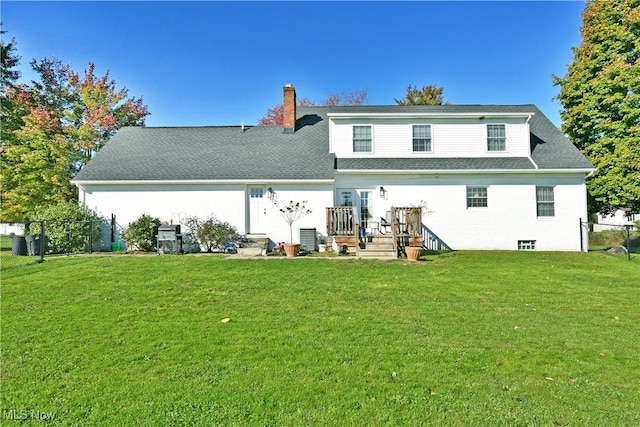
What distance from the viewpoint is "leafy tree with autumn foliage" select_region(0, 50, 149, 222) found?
17.7 m

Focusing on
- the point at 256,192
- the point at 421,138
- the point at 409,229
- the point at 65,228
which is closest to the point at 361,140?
the point at 421,138

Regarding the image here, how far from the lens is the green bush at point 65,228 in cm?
1237

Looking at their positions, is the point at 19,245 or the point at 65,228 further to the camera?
the point at 65,228

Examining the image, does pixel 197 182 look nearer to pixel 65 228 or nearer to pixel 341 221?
pixel 65 228

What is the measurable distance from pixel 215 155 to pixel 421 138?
9199 mm

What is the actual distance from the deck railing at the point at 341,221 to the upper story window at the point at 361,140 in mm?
3738

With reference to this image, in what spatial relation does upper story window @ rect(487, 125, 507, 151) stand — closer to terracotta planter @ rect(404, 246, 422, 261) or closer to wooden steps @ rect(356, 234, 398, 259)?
wooden steps @ rect(356, 234, 398, 259)

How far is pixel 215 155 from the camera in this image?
50.9ft

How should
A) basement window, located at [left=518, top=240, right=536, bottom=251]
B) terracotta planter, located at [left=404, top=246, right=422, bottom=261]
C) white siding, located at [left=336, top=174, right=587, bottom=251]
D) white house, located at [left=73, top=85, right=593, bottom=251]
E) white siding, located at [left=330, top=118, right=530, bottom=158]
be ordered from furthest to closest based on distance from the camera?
white siding, located at [left=330, top=118, right=530, bottom=158] < basement window, located at [left=518, top=240, right=536, bottom=251] < white siding, located at [left=336, top=174, right=587, bottom=251] < white house, located at [left=73, top=85, right=593, bottom=251] < terracotta planter, located at [left=404, top=246, right=422, bottom=261]

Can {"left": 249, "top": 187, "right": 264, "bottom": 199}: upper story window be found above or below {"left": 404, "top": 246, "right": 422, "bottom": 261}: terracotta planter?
above

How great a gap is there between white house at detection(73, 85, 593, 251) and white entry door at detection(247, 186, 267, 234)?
0.14ft

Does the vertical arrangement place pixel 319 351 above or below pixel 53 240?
below

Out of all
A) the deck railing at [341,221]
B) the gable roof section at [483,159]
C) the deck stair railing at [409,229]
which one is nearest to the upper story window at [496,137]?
the gable roof section at [483,159]

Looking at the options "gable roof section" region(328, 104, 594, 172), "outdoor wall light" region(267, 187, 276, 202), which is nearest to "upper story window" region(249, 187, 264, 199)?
"outdoor wall light" region(267, 187, 276, 202)
